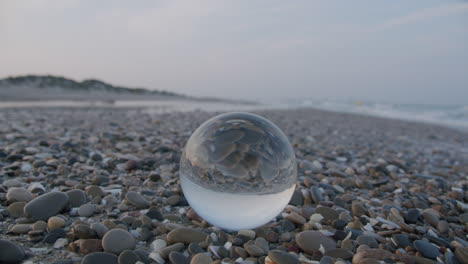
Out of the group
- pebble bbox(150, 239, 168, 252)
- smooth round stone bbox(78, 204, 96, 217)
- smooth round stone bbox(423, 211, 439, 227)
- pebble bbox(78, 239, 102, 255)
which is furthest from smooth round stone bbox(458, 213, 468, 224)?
smooth round stone bbox(78, 204, 96, 217)

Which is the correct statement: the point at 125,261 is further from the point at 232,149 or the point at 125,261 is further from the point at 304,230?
the point at 304,230

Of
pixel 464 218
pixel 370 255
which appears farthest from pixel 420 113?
pixel 370 255

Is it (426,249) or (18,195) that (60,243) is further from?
(426,249)

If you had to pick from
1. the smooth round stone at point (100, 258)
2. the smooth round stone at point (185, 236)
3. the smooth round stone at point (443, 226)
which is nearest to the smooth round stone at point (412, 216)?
the smooth round stone at point (443, 226)

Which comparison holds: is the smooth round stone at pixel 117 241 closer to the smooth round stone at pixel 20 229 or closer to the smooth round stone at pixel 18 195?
the smooth round stone at pixel 20 229

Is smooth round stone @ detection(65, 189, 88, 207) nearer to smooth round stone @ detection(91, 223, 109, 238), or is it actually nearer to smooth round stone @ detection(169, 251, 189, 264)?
smooth round stone @ detection(91, 223, 109, 238)
